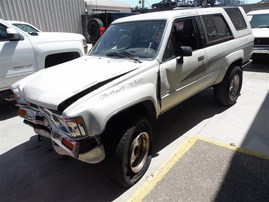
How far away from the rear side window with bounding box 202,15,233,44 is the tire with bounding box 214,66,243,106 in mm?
741

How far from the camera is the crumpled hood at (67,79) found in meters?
2.55

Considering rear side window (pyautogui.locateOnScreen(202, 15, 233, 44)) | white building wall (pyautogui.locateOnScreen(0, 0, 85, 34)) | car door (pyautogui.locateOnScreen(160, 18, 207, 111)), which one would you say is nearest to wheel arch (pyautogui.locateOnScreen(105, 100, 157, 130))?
car door (pyautogui.locateOnScreen(160, 18, 207, 111))

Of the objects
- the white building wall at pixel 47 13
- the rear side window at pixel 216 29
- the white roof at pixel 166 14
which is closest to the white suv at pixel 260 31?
the rear side window at pixel 216 29

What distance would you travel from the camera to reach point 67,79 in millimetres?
2838

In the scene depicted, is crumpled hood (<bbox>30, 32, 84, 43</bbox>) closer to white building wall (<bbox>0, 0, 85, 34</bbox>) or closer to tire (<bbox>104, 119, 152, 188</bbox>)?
tire (<bbox>104, 119, 152, 188</bbox>)

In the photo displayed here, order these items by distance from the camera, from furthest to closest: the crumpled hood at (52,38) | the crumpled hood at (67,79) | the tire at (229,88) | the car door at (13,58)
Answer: the crumpled hood at (52,38), the car door at (13,58), the tire at (229,88), the crumpled hood at (67,79)

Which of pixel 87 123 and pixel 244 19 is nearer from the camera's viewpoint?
pixel 87 123

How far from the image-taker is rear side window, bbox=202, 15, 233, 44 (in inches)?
169

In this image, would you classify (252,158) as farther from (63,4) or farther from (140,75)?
(63,4)

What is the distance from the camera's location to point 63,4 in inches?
583

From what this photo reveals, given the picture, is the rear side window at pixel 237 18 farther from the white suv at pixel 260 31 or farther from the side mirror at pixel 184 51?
the white suv at pixel 260 31

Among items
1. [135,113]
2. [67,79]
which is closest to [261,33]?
[135,113]

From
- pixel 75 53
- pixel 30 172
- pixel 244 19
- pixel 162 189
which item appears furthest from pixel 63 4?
pixel 162 189

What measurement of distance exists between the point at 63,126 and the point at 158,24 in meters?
2.07
